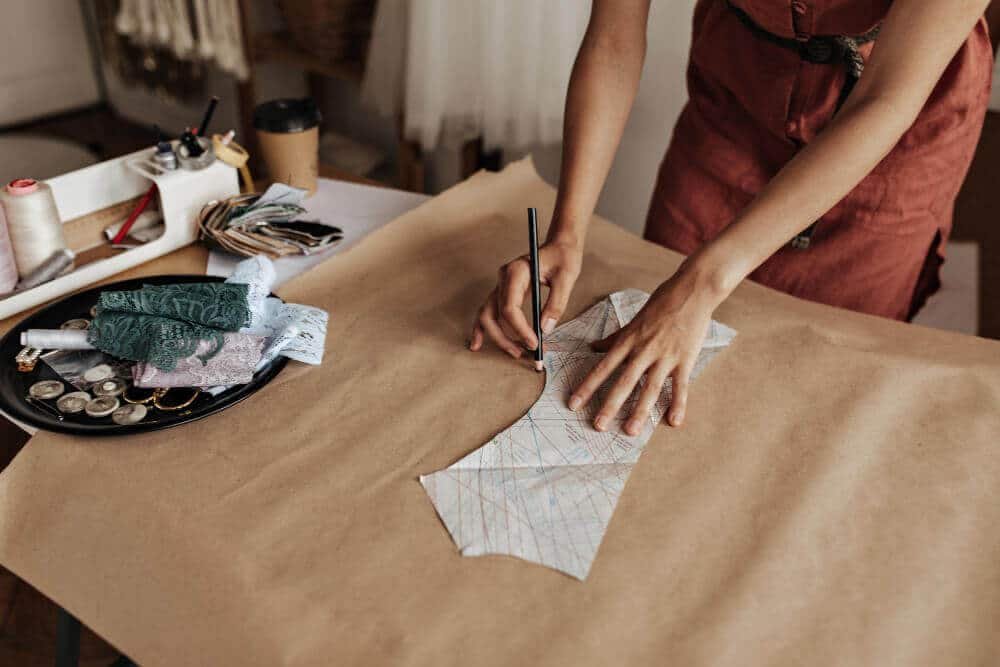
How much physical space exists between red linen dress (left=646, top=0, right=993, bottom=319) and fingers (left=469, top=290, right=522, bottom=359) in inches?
21.3

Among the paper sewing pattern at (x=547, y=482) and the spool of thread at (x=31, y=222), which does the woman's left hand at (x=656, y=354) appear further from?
the spool of thread at (x=31, y=222)

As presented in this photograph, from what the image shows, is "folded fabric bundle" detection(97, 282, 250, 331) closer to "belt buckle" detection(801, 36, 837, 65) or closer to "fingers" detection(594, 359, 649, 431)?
"fingers" detection(594, 359, 649, 431)

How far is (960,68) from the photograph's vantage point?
1205 mm

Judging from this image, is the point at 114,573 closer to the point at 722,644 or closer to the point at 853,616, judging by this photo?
the point at 722,644

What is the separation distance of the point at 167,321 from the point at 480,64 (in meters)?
1.43

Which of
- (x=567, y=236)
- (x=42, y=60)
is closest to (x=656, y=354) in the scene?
(x=567, y=236)

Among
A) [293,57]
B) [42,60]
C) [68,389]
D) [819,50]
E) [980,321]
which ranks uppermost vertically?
[819,50]

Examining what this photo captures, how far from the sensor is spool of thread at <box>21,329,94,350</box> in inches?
36.8

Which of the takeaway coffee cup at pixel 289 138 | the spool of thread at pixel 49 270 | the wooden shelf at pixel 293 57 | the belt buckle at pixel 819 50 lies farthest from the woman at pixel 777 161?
the wooden shelf at pixel 293 57

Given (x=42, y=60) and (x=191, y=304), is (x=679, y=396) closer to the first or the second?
(x=191, y=304)

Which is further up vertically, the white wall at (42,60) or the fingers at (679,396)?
the fingers at (679,396)

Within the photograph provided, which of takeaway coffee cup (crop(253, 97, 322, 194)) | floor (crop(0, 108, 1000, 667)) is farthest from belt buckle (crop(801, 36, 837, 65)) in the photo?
takeaway coffee cup (crop(253, 97, 322, 194))

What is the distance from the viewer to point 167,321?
943mm

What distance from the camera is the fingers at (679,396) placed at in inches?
35.6
